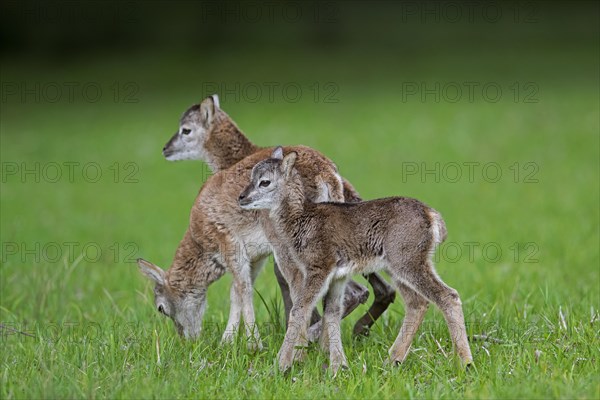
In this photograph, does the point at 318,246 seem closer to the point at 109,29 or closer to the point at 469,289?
the point at 469,289

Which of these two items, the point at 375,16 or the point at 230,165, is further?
the point at 375,16

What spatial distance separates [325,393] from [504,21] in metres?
32.3

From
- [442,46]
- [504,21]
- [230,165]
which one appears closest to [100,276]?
[230,165]

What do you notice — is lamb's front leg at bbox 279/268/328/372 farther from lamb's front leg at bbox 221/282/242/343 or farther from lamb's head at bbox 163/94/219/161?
lamb's head at bbox 163/94/219/161

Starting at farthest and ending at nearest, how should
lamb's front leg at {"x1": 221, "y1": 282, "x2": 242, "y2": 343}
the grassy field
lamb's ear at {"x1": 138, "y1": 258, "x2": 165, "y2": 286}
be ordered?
lamb's ear at {"x1": 138, "y1": 258, "x2": 165, "y2": 286}, lamb's front leg at {"x1": 221, "y1": 282, "x2": 242, "y2": 343}, the grassy field

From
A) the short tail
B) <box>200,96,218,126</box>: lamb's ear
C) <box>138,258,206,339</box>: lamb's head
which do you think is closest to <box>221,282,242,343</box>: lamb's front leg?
<box>138,258,206,339</box>: lamb's head

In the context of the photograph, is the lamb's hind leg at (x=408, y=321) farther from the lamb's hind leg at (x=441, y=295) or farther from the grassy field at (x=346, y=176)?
the lamb's hind leg at (x=441, y=295)

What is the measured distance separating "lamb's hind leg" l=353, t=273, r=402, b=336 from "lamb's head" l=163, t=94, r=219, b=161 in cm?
258

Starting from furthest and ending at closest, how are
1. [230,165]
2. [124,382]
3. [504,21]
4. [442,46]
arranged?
1. [504,21]
2. [442,46]
3. [230,165]
4. [124,382]

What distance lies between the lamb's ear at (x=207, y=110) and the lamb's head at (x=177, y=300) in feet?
5.47

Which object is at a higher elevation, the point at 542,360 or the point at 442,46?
the point at 442,46

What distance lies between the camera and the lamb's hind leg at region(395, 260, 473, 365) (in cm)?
691

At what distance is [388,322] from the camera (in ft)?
28.2

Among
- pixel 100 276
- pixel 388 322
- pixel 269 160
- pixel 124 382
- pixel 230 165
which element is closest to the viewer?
pixel 124 382
